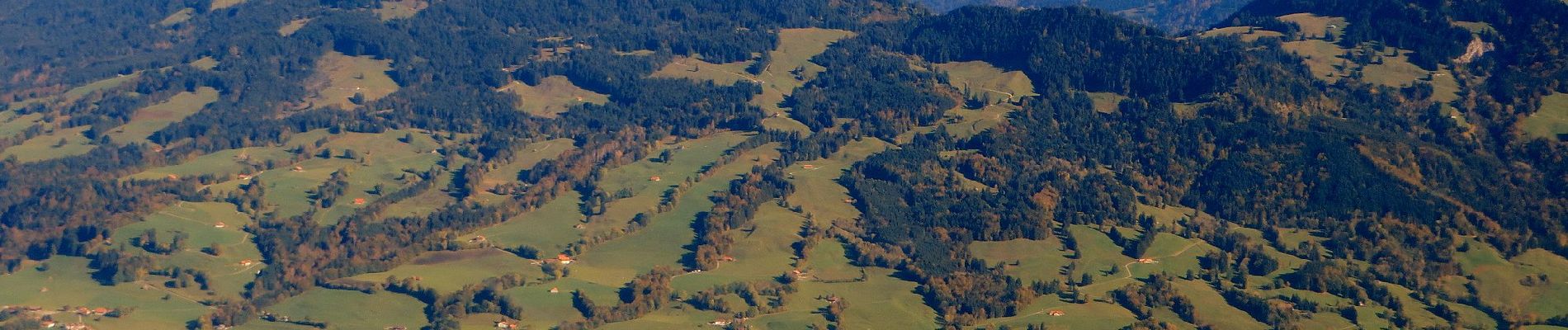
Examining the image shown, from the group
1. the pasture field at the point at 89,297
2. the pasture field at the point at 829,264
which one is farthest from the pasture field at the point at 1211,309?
the pasture field at the point at 89,297

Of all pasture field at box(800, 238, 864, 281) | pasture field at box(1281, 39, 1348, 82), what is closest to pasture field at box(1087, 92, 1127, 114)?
pasture field at box(1281, 39, 1348, 82)

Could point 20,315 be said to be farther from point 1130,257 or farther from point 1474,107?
point 1474,107

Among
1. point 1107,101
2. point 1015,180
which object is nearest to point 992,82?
point 1107,101

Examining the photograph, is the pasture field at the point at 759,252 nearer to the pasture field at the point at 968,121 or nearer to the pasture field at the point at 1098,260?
the pasture field at the point at 1098,260

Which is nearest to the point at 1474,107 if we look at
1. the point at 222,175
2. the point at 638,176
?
the point at 638,176

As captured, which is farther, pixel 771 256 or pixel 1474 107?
pixel 1474 107

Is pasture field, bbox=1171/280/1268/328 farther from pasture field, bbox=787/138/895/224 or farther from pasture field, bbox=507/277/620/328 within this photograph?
pasture field, bbox=507/277/620/328

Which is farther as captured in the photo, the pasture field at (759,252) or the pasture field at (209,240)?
the pasture field at (209,240)
